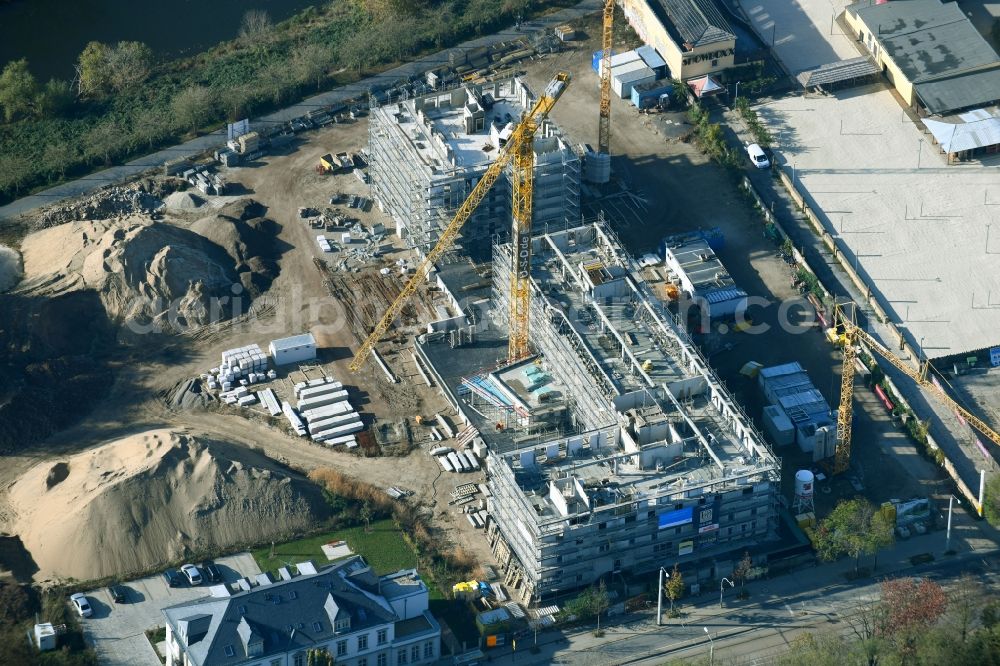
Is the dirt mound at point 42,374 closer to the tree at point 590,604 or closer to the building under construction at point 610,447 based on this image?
the building under construction at point 610,447

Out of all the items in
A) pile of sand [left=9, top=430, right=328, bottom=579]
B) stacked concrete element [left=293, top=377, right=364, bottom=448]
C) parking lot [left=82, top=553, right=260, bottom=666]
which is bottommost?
parking lot [left=82, top=553, right=260, bottom=666]

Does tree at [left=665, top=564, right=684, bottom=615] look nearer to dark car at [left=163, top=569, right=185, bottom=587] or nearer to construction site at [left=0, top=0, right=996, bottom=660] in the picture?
construction site at [left=0, top=0, right=996, bottom=660]

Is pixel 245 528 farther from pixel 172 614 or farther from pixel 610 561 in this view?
pixel 610 561

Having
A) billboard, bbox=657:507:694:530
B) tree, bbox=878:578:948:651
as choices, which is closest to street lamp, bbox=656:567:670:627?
billboard, bbox=657:507:694:530

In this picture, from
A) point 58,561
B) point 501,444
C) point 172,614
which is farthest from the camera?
point 501,444

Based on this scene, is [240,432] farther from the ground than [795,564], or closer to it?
farther from the ground

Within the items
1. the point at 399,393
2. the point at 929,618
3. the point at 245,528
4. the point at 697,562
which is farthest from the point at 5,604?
the point at 929,618
